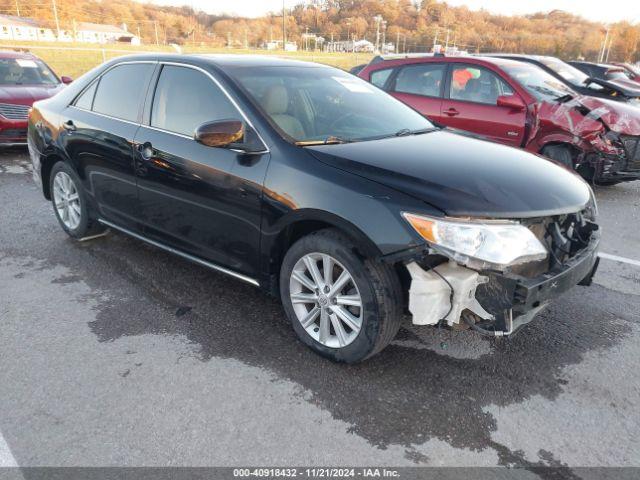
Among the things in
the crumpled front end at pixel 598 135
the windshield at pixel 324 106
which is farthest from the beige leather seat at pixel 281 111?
the crumpled front end at pixel 598 135

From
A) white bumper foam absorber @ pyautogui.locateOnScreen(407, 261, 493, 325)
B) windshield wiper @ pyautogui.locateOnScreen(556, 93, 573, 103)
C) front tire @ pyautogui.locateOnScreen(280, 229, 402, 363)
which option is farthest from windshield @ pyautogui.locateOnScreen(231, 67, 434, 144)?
windshield wiper @ pyautogui.locateOnScreen(556, 93, 573, 103)

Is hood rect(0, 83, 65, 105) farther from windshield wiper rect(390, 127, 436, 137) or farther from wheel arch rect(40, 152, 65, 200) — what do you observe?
windshield wiper rect(390, 127, 436, 137)

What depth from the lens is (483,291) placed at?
7.89 feet

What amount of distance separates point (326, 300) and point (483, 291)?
0.84 m

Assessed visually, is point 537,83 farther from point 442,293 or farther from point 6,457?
point 6,457

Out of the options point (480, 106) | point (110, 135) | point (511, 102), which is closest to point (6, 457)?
point (110, 135)

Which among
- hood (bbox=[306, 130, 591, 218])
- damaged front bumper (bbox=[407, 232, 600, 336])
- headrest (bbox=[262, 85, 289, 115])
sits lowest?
damaged front bumper (bbox=[407, 232, 600, 336])

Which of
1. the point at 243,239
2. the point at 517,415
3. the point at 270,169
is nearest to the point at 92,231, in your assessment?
the point at 243,239

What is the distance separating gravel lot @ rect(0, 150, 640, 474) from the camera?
222 centimetres

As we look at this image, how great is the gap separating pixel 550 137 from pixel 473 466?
5.11m

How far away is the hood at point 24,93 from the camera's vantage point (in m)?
8.03

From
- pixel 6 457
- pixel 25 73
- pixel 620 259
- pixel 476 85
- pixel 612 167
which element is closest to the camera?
pixel 6 457

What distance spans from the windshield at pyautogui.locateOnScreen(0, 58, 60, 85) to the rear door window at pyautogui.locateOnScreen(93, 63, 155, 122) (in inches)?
235

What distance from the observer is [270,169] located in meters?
2.87
